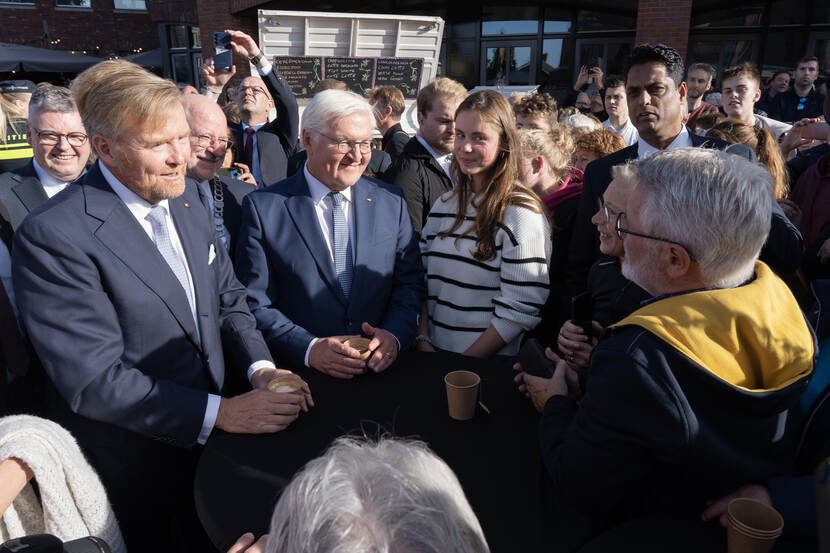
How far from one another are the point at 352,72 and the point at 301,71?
81 centimetres

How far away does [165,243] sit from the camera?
1885mm

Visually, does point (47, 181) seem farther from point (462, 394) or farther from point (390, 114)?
point (390, 114)

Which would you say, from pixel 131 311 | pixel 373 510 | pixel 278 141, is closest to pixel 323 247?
pixel 131 311

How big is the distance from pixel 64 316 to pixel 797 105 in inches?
347

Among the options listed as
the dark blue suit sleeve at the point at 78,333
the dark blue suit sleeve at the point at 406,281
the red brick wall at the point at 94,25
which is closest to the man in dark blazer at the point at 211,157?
the dark blue suit sleeve at the point at 406,281

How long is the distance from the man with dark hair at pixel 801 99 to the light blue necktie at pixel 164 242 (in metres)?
8.25

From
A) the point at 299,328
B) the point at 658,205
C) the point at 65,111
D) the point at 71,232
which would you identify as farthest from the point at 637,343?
the point at 65,111

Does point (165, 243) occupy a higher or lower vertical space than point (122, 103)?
lower

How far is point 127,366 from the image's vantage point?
1.74m

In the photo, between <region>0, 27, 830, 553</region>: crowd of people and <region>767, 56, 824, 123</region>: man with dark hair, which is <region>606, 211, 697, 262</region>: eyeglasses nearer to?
<region>0, 27, 830, 553</region>: crowd of people

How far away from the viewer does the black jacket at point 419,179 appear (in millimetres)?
3490

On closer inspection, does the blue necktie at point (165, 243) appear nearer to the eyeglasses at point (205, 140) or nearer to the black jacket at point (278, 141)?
the eyeglasses at point (205, 140)

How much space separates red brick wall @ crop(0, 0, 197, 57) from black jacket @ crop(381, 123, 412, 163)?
13800 millimetres

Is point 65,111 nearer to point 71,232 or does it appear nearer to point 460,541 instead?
point 71,232
